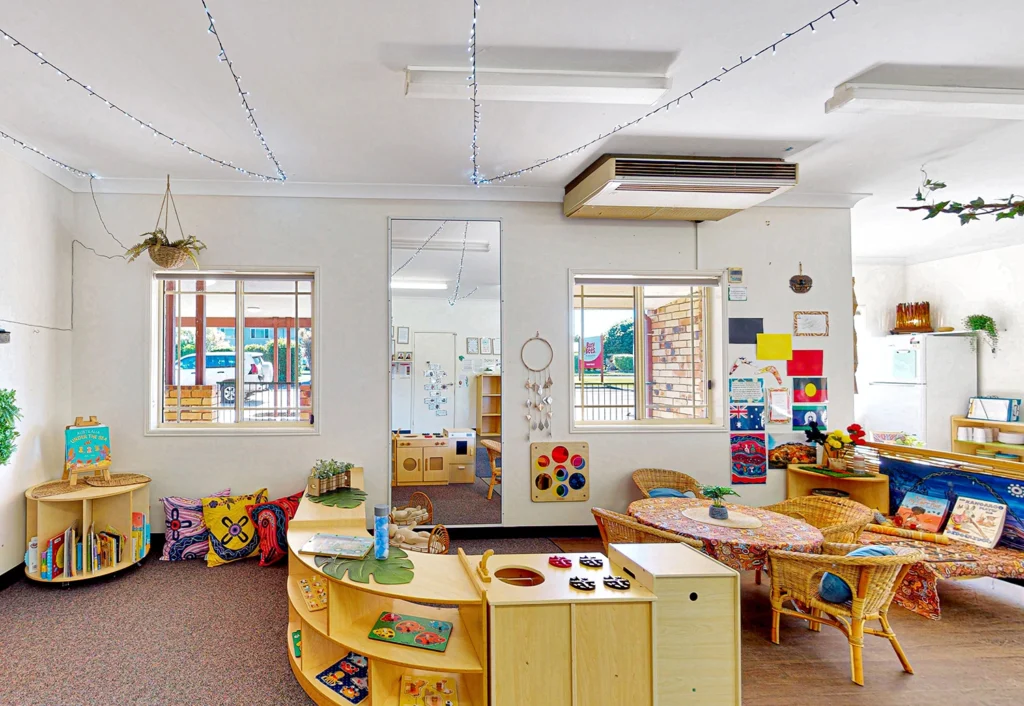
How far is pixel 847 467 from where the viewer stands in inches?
183

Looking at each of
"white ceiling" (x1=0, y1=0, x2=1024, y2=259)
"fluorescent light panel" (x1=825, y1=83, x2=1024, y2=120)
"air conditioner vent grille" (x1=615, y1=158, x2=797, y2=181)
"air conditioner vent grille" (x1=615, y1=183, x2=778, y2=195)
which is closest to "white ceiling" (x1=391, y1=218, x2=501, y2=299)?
"white ceiling" (x1=0, y1=0, x2=1024, y2=259)

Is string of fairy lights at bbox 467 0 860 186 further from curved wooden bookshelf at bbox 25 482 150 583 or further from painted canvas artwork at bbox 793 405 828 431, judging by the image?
curved wooden bookshelf at bbox 25 482 150 583

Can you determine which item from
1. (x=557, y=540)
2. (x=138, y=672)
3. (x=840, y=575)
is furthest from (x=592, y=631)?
(x=557, y=540)

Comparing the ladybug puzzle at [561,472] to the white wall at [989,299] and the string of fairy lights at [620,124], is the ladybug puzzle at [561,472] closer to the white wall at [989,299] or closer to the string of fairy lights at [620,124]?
the string of fairy lights at [620,124]

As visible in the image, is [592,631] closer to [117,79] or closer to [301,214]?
[117,79]

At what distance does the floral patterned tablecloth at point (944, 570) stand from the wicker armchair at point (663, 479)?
1513 millimetres

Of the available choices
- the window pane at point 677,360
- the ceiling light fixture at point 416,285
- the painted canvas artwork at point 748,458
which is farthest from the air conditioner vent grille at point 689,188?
the ceiling light fixture at point 416,285

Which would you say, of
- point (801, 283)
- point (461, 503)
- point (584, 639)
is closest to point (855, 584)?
point (584, 639)

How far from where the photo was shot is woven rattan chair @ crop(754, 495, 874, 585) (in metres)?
3.34

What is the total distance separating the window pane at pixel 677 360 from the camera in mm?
5082

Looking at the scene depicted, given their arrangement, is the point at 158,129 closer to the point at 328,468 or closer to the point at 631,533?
the point at 328,468

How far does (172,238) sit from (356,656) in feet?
11.7

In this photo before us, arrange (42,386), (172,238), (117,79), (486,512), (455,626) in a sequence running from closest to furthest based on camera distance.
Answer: (455,626) < (117,79) < (42,386) < (172,238) < (486,512)

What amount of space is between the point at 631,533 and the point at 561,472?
1.57 m
